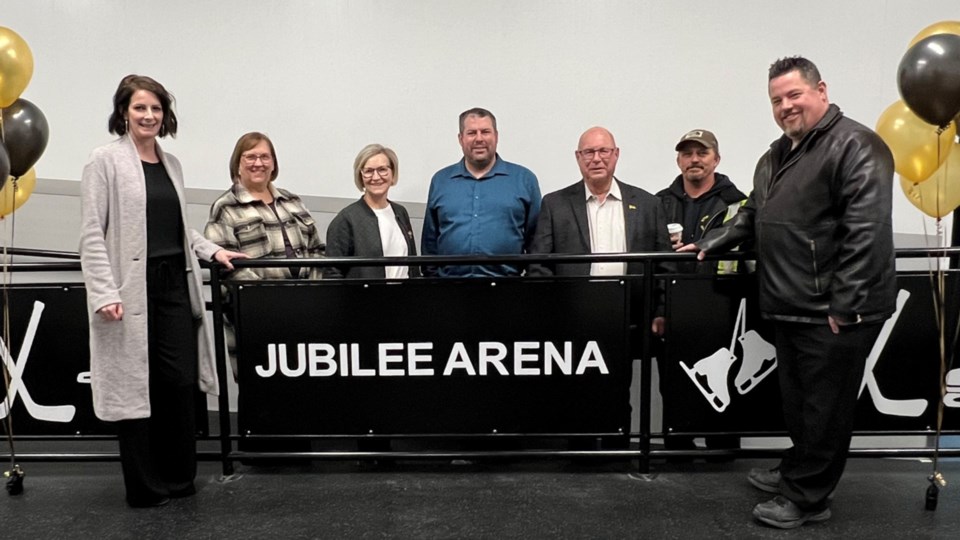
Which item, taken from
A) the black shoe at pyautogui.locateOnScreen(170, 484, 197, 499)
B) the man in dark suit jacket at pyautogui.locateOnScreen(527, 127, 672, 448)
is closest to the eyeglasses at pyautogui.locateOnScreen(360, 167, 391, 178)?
the man in dark suit jacket at pyautogui.locateOnScreen(527, 127, 672, 448)

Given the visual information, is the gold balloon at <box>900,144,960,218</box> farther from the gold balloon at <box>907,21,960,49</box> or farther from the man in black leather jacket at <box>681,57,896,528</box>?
the man in black leather jacket at <box>681,57,896,528</box>

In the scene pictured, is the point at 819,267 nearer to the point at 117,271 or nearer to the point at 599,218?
the point at 599,218

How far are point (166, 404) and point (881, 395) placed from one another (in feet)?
9.58

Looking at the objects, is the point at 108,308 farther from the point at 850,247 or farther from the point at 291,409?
the point at 850,247

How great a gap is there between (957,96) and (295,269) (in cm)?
277

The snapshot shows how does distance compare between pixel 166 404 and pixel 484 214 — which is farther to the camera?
pixel 484 214

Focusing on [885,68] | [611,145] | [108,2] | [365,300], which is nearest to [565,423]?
[365,300]

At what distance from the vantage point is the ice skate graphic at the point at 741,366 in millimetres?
2842

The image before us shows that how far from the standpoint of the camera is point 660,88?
4.27 m

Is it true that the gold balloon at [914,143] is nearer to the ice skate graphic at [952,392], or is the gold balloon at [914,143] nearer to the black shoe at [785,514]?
the ice skate graphic at [952,392]

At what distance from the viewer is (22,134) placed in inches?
118

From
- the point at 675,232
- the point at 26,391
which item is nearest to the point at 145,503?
the point at 26,391

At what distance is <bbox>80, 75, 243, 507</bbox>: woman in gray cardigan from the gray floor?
0.79 feet

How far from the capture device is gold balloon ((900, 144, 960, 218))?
2875 millimetres
